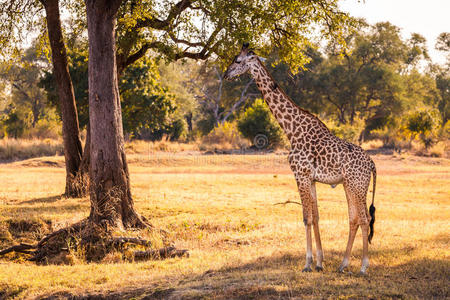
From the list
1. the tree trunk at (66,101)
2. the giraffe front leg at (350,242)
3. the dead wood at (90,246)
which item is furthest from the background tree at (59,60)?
the giraffe front leg at (350,242)

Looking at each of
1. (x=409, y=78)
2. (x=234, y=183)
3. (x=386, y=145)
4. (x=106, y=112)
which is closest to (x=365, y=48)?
(x=409, y=78)

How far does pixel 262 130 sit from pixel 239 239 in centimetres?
2202

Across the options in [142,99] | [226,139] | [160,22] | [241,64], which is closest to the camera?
[241,64]

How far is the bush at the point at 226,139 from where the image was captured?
35.1m

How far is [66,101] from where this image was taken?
16.3 m

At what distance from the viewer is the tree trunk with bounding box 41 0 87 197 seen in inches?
619

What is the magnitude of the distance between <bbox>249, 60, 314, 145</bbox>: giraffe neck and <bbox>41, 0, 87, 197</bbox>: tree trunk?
883 cm

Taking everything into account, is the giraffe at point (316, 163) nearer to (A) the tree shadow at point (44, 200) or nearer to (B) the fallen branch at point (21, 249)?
(B) the fallen branch at point (21, 249)

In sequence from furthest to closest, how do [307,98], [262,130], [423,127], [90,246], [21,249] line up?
[307,98], [423,127], [262,130], [90,246], [21,249]

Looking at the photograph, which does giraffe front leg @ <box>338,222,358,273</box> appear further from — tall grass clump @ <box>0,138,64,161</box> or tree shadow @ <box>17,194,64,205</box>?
tall grass clump @ <box>0,138,64,161</box>

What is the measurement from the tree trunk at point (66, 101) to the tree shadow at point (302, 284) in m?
9.27

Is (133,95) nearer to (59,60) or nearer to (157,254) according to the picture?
(59,60)

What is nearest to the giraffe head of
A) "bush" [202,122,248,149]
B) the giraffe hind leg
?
the giraffe hind leg

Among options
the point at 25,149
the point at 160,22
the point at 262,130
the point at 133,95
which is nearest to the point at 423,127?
the point at 262,130
